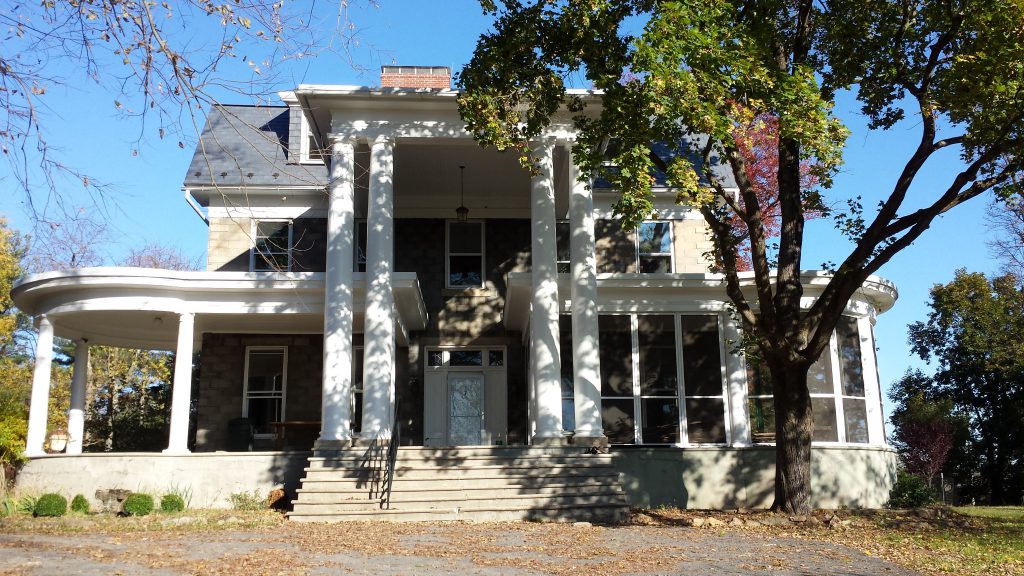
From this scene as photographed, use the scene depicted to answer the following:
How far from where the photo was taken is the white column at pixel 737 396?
16781 millimetres

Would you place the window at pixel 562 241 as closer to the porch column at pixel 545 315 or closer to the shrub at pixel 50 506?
the porch column at pixel 545 315

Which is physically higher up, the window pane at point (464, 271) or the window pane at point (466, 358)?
the window pane at point (464, 271)

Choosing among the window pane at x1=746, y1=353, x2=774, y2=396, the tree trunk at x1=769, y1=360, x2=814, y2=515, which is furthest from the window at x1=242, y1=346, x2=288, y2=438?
the tree trunk at x1=769, y1=360, x2=814, y2=515

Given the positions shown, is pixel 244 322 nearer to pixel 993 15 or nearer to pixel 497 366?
pixel 497 366

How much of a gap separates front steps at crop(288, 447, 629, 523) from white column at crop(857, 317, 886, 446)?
6.42 metres

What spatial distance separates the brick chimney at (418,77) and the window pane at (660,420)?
9.70m

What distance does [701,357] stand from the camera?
1752cm

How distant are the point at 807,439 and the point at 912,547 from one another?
2.81 m

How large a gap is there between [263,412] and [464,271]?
5.74 m

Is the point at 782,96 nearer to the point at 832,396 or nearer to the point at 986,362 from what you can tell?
the point at 832,396

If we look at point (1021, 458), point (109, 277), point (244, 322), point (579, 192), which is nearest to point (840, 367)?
point (579, 192)

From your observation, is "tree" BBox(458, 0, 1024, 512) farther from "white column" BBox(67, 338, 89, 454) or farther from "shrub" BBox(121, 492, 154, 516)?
"white column" BBox(67, 338, 89, 454)

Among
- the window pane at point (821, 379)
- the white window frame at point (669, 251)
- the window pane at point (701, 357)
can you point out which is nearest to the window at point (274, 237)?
the white window frame at point (669, 251)

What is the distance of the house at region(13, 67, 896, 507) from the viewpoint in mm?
15414
